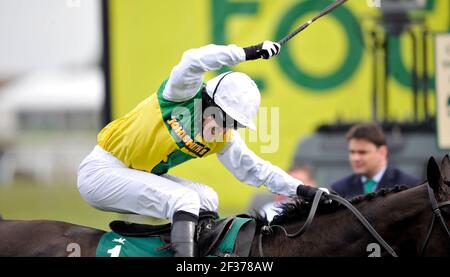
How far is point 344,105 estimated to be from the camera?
9891 millimetres

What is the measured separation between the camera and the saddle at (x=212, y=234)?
4344 millimetres

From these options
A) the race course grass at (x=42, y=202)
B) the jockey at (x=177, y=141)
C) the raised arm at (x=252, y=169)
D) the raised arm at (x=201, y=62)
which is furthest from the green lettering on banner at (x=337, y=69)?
the raised arm at (x=201, y=62)

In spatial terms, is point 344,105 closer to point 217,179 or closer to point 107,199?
point 217,179

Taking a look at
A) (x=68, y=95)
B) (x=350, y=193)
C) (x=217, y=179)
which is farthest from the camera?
(x=68, y=95)

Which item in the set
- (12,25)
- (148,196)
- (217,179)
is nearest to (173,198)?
(148,196)

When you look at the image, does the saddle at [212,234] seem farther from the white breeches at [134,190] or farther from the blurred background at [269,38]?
the blurred background at [269,38]

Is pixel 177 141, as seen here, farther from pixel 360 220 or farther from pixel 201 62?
pixel 360 220

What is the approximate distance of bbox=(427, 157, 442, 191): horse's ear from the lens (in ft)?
13.4

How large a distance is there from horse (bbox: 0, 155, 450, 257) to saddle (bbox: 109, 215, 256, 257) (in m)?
0.04

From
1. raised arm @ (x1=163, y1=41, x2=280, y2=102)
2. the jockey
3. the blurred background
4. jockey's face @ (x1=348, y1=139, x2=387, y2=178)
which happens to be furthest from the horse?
the blurred background

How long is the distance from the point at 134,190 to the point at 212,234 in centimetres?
44

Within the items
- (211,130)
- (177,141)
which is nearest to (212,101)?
(211,130)

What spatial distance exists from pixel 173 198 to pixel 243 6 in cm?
582

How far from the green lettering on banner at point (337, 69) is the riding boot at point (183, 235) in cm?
563
